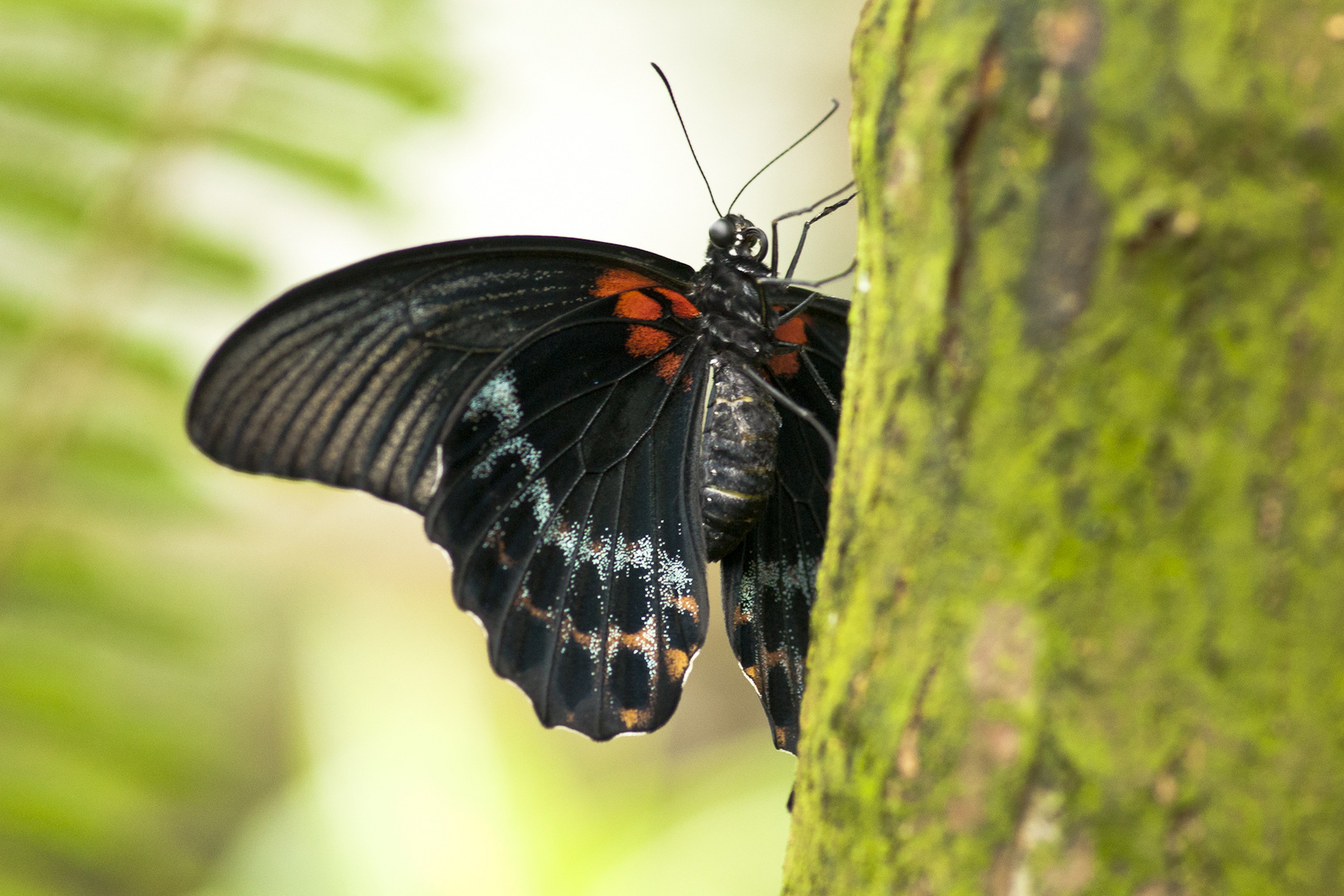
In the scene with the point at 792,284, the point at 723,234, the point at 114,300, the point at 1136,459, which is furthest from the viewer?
the point at 114,300

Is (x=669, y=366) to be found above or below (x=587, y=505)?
above

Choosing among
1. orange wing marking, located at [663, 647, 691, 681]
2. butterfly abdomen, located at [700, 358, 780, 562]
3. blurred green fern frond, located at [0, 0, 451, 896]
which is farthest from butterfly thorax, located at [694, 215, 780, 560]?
blurred green fern frond, located at [0, 0, 451, 896]

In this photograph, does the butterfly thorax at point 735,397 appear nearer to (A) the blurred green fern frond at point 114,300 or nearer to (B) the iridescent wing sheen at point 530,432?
(B) the iridescent wing sheen at point 530,432

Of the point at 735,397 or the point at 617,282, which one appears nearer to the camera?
the point at 735,397

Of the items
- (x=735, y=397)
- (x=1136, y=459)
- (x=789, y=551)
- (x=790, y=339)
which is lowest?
(x=1136, y=459)

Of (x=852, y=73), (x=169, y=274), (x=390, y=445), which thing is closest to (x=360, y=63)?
(x=169, y=274)

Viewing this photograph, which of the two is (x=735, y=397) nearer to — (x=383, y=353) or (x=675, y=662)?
(x=675, y=662)

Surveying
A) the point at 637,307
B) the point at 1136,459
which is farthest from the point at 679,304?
the point at 1136,459

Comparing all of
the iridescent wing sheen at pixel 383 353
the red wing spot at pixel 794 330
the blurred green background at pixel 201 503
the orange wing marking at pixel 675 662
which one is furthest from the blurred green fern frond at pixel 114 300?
the orange wing marking at pixel 675 662
